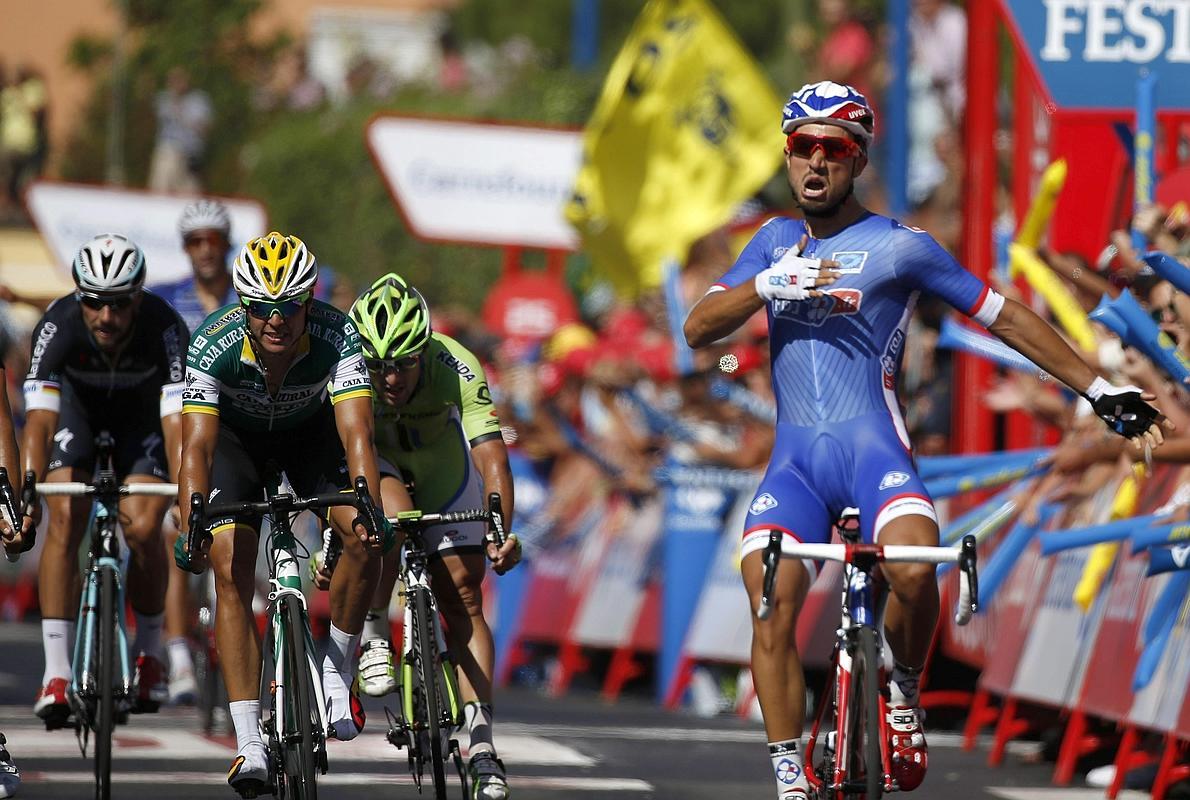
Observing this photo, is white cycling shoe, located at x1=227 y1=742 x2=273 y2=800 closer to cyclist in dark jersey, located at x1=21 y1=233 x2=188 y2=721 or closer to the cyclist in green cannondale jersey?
the cyclist in green cannondale jersey

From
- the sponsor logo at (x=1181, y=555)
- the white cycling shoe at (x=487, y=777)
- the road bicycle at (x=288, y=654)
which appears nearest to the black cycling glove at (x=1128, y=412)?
the sponsor logo at (x=1181, y=555)

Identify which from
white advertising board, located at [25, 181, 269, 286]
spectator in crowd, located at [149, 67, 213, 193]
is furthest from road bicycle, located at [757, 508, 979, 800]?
spectator in crowd, located at [149, 67, 213, 193]

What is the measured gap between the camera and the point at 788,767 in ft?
27.7

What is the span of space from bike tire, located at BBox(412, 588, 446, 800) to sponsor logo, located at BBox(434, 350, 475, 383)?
988 mm

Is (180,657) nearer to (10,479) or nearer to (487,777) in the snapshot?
(10,479)

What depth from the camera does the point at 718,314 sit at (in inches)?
340

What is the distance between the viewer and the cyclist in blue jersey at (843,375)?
8562 mm

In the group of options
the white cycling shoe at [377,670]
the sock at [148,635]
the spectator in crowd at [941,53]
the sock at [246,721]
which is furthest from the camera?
the spectator in crowd at [941,53]

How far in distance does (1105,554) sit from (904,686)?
329cm

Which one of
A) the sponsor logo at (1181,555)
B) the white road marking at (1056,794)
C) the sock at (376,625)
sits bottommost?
the white road marking at (1056,794)

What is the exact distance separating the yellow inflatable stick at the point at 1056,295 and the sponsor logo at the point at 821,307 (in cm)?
389

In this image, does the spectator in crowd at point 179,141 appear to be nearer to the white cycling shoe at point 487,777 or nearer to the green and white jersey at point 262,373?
the green and white jersey at point 262,373

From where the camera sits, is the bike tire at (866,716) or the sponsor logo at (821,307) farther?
the sponsor logo at (821,307)

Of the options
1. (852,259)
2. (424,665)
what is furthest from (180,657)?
(852,259)
